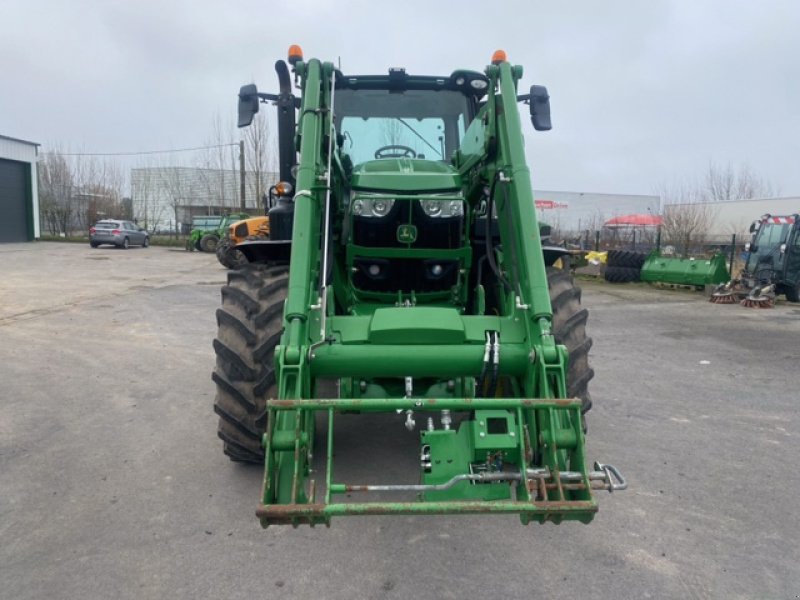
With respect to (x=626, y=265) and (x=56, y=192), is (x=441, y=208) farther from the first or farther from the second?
(x=56, y=192)

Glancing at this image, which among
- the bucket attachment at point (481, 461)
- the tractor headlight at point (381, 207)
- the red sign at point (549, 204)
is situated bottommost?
the bucket attachment at point (481, 461)

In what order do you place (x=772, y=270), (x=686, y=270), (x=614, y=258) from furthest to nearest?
(x=614, y=258) < (x=686, y=270) < (x=772, y=270)

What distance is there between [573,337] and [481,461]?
1487 mm

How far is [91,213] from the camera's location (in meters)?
40.9

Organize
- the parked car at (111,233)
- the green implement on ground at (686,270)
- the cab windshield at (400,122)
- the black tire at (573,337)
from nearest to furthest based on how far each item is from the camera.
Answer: the black tire at (573,337)
the cab windshield at (400,122)
the green implement on ground at (686,270)
the parked car at (111,233)

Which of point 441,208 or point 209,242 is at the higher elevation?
point 441,208

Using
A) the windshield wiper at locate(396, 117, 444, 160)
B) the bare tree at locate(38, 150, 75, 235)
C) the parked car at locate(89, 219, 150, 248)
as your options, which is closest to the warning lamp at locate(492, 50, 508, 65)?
the windshield wiper at locate(396, 117, 444, 160)

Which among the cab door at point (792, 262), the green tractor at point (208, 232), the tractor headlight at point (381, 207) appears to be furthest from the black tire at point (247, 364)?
the green tractor at point (208, 232)

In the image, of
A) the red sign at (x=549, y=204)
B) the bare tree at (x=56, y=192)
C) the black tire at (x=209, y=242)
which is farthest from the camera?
the red sign at (x=549, y=204)

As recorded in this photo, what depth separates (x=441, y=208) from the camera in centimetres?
414

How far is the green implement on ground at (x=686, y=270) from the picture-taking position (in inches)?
620

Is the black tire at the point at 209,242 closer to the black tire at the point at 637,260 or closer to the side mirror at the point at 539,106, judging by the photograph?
the black tire at the point at 637,260

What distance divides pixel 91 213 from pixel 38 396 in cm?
3940

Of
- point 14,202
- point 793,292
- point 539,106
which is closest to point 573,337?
point 539,106
